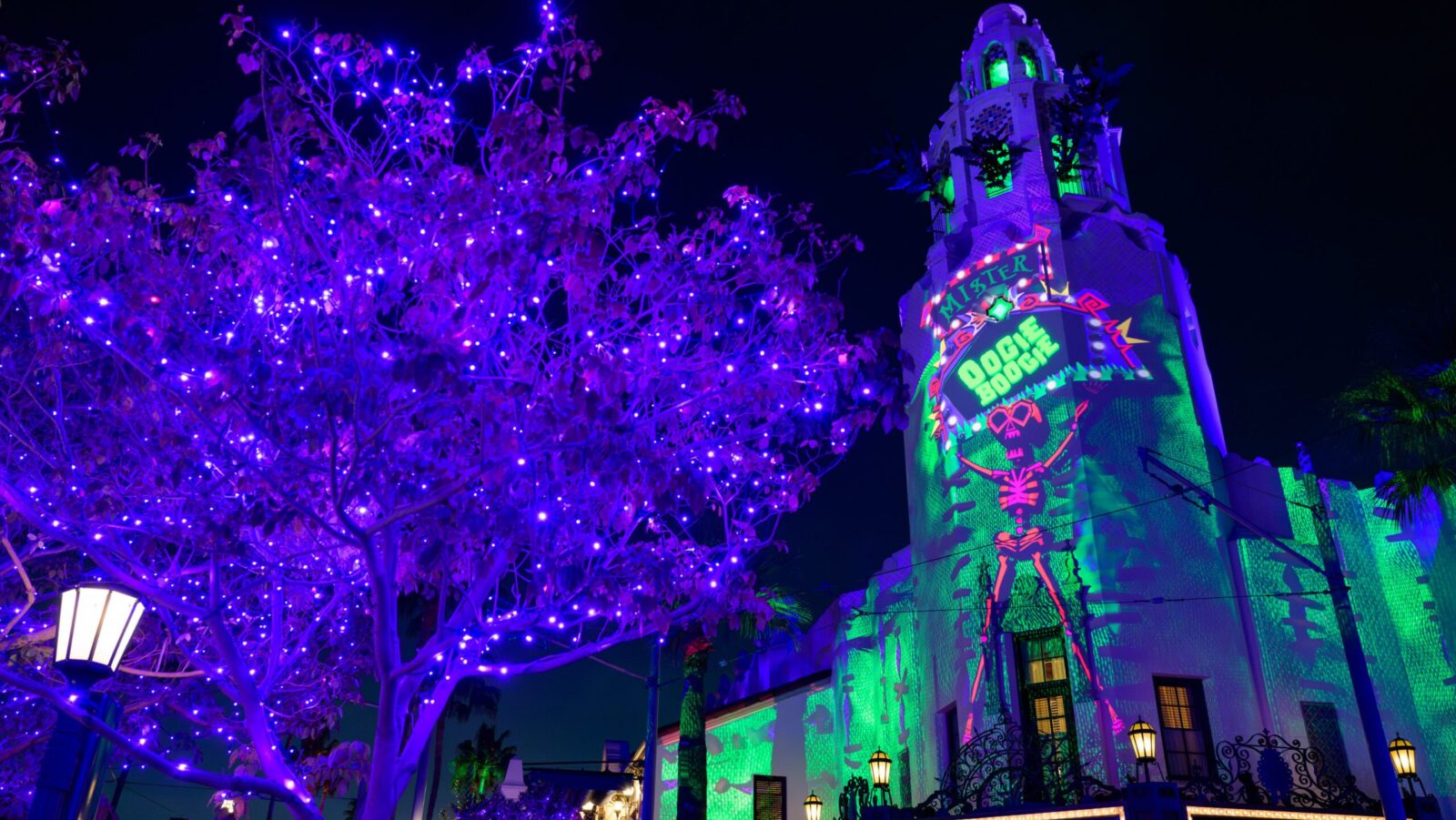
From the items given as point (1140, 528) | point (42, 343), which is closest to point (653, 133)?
point (42, 343)

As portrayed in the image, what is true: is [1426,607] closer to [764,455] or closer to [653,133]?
[764,455]

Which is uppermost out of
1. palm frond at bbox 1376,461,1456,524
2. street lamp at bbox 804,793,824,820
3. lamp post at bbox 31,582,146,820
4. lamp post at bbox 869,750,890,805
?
palm frond at bbox 1376,461,1456,524

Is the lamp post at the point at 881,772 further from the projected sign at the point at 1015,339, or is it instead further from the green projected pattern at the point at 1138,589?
the projected sign at the point at 1015,339

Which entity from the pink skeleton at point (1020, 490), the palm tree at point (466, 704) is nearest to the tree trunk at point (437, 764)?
the palm tree at point (466, 704)

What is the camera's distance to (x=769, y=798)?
90.4 ft

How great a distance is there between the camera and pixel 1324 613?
804 inches

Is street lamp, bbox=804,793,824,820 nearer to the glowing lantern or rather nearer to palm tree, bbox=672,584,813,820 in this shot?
palm tree, bbox=672,584,813,820

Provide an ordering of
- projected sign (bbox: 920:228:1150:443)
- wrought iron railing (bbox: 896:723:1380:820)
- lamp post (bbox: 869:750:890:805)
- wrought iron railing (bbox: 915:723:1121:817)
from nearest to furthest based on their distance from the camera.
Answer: wrought iron railing (bbox: 896:723:1380:820) < wrought iron railing (bbox: 915:723:1121:817) < lamp post (bbox: 869:750:890:805) < projected sign (bbox: 920:228:1150:443)

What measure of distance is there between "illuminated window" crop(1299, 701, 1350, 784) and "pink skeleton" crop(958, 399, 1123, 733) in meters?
4.72

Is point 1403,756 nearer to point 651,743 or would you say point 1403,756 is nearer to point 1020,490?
point 1020,490

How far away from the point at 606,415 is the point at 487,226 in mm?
2085

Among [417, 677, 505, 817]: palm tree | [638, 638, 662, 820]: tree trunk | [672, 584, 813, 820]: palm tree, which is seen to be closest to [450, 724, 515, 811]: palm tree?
[417, 677, 505, 817]: palm tree

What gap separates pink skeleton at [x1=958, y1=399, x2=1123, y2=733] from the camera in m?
21.1

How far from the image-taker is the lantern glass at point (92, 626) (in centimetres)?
691
